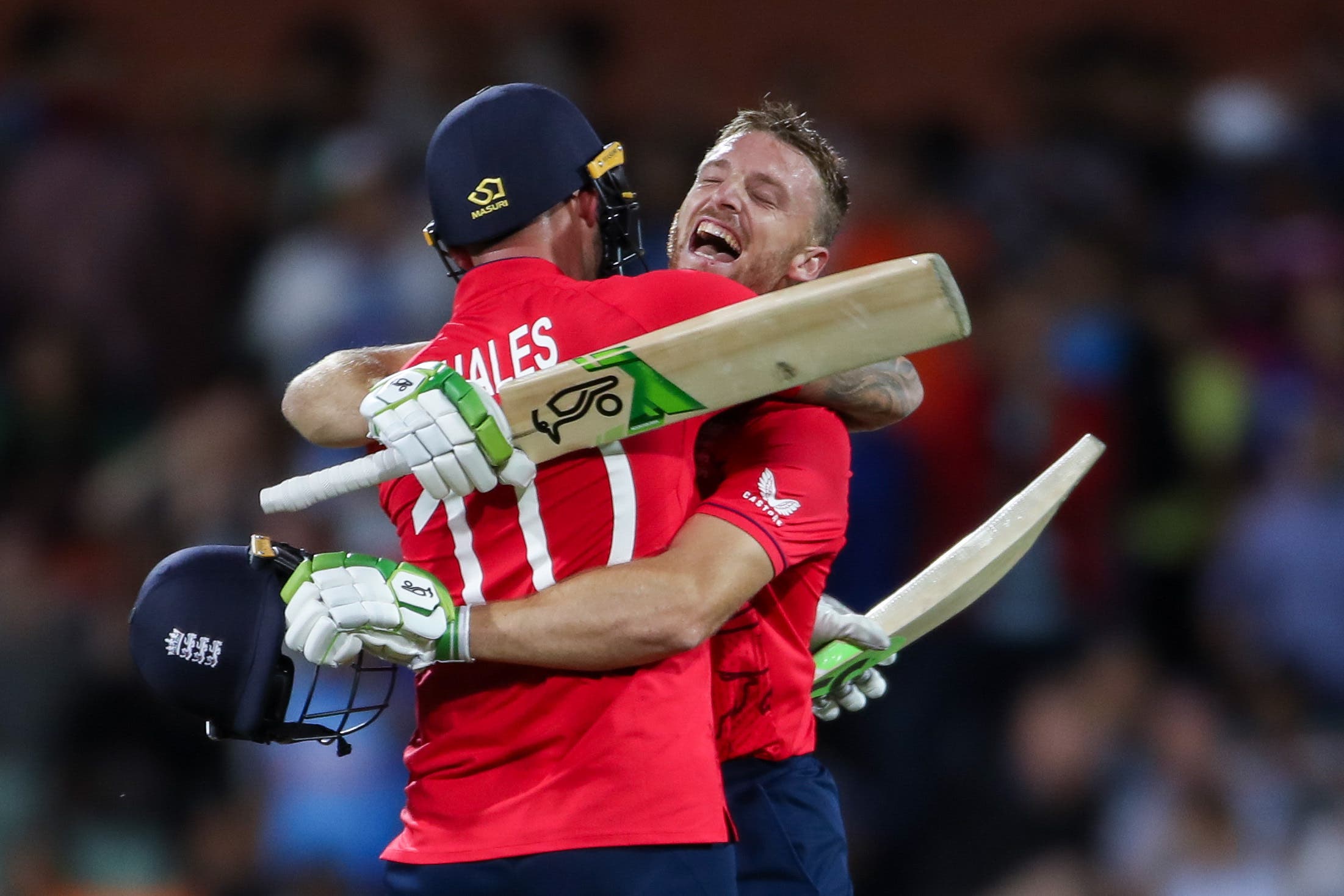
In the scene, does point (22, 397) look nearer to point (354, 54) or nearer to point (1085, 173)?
point (354, 54)

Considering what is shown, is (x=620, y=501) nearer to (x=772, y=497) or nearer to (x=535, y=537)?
(x=535, y=537)

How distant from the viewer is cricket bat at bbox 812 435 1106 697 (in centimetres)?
378

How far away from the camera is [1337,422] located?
663cm

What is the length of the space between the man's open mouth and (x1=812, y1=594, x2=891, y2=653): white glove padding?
744mm

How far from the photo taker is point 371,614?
2664 mm

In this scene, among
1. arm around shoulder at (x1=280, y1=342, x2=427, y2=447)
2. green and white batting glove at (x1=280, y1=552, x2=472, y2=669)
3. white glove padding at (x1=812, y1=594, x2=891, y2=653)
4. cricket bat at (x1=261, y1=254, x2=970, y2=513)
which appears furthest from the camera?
white glove padding at (x1=812, y1=594, x2=891, y2=653)

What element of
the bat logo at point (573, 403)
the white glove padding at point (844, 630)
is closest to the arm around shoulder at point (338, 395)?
the bat logo at point (573, 403)

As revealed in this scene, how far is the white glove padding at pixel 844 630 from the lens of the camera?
3.63 meters

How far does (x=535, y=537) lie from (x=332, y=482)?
0.34 metres

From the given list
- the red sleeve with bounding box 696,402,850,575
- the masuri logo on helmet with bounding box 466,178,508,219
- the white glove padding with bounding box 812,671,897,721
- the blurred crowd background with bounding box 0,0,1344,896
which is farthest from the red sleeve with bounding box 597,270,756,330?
the blurred crowd background with bounding box 0,0,1344,896

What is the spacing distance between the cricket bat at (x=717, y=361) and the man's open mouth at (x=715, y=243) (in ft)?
2.55

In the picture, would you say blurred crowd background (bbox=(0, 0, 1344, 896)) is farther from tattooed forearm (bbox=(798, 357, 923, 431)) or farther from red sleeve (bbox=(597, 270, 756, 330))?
red sleeve (bbox=(597, 270, 756, 330))

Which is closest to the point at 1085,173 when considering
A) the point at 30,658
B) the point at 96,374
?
the point at 96,374

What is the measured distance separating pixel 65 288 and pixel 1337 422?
16.5ft
